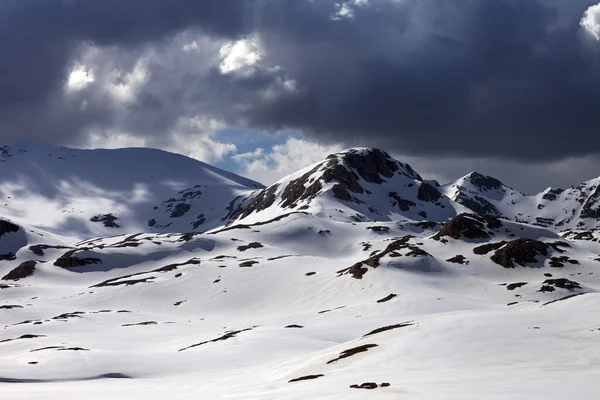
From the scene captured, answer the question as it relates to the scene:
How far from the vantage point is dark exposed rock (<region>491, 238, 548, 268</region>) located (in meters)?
98.7

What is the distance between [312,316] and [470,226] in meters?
58.7

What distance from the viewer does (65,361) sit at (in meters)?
36.7

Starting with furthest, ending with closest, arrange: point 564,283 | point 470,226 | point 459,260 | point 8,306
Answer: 1. point 470,226
2. point 459,260
3. point 8,306
4. point 564,283

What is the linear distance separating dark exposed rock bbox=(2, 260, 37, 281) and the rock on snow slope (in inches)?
19.5

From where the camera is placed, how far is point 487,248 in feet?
351

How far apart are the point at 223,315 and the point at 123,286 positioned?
30629 mm

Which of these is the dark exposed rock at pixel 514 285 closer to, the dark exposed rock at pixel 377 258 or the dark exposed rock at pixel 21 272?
the dark exposed rock at pixel 377 258

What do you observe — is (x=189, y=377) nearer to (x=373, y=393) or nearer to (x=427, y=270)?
(x=373, y=393)

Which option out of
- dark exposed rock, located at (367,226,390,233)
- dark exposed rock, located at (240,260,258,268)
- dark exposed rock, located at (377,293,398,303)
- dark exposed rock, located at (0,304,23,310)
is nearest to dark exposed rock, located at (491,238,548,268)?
dark exposed rock, located at (377,293,398,303)

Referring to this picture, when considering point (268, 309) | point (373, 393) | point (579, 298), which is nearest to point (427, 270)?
point (268, 309)

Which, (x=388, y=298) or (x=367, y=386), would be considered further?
(x=388, y=298)

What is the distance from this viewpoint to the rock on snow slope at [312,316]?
2549cm

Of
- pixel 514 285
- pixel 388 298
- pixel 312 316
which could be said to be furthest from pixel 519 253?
pixel 312 316

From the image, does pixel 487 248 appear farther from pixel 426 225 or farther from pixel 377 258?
pixel 426 225
